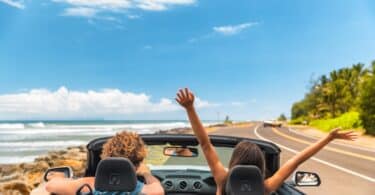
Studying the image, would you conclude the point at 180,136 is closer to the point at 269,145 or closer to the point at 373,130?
the point at 269,145

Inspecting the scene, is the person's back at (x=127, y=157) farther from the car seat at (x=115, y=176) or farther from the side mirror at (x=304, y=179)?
the side mirror at (x=304, y=179)

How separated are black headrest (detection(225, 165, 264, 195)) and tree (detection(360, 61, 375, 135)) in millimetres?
42413

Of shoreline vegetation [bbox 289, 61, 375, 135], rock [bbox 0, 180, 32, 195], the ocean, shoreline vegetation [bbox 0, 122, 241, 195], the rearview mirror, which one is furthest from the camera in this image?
shoreline vegetation [bbox 289, 61, 375, 135]

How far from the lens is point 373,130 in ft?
146

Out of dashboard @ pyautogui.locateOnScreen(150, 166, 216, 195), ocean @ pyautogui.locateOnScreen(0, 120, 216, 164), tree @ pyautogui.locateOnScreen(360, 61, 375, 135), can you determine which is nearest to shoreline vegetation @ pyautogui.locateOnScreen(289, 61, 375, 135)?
tree @ pyautogui.locateOnScreen(360, 61, 375, 135)

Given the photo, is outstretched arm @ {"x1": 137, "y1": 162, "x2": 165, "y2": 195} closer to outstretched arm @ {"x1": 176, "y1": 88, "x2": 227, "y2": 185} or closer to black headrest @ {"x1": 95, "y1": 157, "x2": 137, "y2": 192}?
black headrest @ {"x1": 95, "y1": 157, "x2": 137, "y2": 192}

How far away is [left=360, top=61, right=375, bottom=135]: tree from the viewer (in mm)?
43606

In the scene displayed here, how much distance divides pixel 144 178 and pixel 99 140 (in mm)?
898

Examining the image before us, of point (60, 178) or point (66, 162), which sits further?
point (66, 162)

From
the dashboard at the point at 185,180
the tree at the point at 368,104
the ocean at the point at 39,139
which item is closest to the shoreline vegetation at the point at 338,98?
the tree at the point at 368,104

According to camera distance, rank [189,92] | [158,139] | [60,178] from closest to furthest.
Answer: [189,92] → [60,178] → [158,139]

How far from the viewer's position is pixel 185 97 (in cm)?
316

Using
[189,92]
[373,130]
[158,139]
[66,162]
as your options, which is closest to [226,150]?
[158,139]

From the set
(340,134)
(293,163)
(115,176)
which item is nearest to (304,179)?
(340,134)
